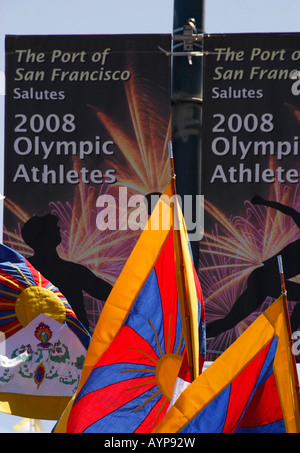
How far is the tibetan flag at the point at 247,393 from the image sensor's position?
6984 mm

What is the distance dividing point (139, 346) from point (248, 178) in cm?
218

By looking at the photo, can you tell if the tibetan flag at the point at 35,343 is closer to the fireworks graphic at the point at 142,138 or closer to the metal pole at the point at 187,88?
the fireworks graphic at the point at 142,138

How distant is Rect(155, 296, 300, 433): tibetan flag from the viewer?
6984 mm

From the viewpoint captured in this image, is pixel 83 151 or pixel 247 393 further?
pixel 83 151

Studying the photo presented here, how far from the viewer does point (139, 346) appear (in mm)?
7477

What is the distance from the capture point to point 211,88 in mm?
A: 9242

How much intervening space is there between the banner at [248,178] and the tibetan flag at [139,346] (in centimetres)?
124

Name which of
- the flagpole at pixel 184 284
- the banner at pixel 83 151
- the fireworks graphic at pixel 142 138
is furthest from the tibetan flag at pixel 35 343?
the flagpole at pixel 184 284

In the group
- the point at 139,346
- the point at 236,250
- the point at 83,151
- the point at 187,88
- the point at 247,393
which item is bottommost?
the point at 247,393

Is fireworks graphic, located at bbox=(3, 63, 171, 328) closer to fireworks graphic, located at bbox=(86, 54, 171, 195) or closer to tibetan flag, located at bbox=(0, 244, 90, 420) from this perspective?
fireworks graphic, located at bbox=(86, 54, 171, 195)

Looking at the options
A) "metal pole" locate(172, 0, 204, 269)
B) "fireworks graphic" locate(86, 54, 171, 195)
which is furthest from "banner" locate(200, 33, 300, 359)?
"metal pole" locate(172, 0, 204, 269)

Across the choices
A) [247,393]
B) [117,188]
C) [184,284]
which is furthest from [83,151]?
[247,393]

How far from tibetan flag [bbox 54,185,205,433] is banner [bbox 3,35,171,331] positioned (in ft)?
4.83

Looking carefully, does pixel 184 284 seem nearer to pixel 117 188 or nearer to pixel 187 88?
pixel 187 88
